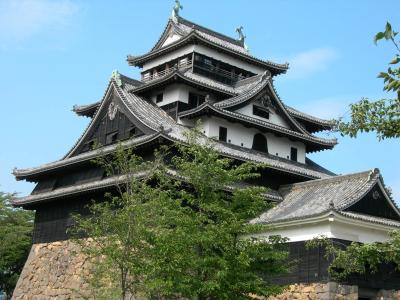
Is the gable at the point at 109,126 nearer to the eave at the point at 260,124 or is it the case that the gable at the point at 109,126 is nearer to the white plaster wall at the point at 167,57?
the eave at the point at 260,124

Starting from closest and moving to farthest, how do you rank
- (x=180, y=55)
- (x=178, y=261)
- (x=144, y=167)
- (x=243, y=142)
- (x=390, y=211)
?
1. (x=178, y=261)
2. (x=144, y=167)
3. (x=390, y=211)
4. (x=243, y=142)
5. (x=180, y=55)

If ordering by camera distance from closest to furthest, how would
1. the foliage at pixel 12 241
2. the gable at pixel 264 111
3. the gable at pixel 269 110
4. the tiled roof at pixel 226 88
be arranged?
the tiled roof at pixel 226 88 < the gable at pixel 264 111 < the gable at pixel 269 110 < the foliage at pixel 12 241

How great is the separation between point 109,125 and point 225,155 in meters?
7.36

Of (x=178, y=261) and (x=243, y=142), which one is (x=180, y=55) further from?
(x=178, y=261)

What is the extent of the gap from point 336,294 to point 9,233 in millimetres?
23014

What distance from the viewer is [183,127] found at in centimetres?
2992

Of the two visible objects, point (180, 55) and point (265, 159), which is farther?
point (180, 55)

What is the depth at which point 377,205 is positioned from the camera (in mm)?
25141

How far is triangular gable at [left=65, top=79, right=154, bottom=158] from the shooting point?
2981 centimetres

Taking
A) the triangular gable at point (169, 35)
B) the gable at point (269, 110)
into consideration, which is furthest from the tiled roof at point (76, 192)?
the triangular gable at point (169, 35)

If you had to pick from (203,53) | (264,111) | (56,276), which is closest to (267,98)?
(264,111)

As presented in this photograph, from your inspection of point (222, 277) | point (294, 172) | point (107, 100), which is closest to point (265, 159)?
point (294, 172)

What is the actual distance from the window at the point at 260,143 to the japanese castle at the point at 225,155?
0.05 metres

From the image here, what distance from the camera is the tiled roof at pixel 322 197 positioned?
926 inches
